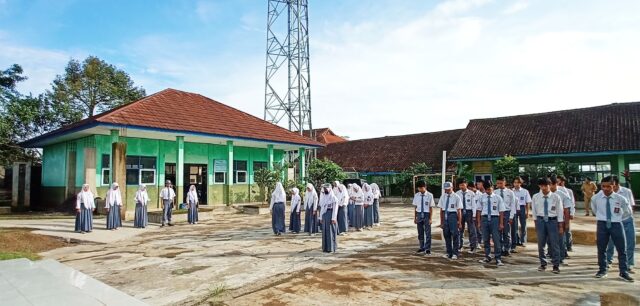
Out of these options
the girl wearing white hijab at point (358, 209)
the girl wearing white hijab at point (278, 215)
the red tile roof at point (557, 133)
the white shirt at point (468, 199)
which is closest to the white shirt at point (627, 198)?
the white shirt at point (468, 199)

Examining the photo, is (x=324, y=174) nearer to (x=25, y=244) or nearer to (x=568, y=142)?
(x=25, y=244)

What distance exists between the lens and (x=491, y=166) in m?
25.3

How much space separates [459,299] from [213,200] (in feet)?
53.6

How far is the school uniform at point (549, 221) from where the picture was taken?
6777 millimetres

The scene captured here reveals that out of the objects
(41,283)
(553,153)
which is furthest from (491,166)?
(41,283)

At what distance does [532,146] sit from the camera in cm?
2405

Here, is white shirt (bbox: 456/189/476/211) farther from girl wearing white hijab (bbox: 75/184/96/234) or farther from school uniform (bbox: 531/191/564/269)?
girl wearing white hijab (bbox: 75/184/96/234)

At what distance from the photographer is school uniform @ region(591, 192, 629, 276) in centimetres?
620

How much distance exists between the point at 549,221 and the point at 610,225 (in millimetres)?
861

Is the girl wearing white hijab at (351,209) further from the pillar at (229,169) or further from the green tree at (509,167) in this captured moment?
the green tree at (509,167)

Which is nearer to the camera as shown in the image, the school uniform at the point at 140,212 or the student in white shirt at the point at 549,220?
the student in white shirt at the point at 549,220

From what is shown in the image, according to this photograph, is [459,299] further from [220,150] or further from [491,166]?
[491,166]

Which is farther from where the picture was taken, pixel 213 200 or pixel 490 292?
pixel 213 200

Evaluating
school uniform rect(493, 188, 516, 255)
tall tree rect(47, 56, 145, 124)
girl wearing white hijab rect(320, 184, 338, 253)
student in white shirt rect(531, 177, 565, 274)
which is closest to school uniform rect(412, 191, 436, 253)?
school uniform rect(493, 188, 516, 255)
